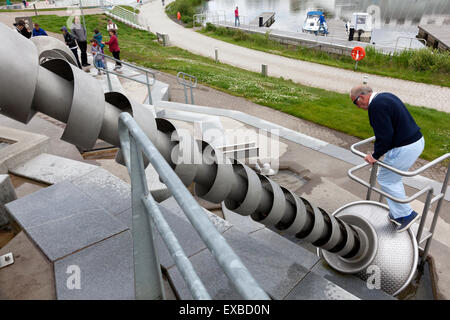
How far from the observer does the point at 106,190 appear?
438cm

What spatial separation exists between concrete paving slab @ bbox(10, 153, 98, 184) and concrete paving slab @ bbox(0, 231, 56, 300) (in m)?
1.54

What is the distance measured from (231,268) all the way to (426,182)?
7.13 meters

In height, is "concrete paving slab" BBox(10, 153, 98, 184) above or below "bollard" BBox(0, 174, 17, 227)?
below

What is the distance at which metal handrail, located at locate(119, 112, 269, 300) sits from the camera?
3.43 feet

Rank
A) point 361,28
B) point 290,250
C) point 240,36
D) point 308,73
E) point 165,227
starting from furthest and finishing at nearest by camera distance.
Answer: point 240,36 < point 361,28 < point 308,73 < point 290,250 < point 165,227

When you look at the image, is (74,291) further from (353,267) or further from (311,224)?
(353,267)

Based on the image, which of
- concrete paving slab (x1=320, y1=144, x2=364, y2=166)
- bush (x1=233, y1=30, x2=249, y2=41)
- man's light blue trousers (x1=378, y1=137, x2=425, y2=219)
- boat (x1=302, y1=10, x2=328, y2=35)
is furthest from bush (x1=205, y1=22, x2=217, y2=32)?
man's light blue trousers (x1=378, y1=137, x2=425, y2=219)

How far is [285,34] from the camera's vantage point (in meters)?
31.9

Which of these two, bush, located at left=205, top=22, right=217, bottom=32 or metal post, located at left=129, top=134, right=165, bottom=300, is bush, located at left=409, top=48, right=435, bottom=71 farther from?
metal post, located at left=129, top=134, right=165, bottom=300

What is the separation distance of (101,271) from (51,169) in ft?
8.65

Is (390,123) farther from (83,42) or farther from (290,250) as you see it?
(83,42)

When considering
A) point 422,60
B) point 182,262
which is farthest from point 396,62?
point 182,262

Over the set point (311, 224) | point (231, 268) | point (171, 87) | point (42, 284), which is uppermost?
point (231, 268)
